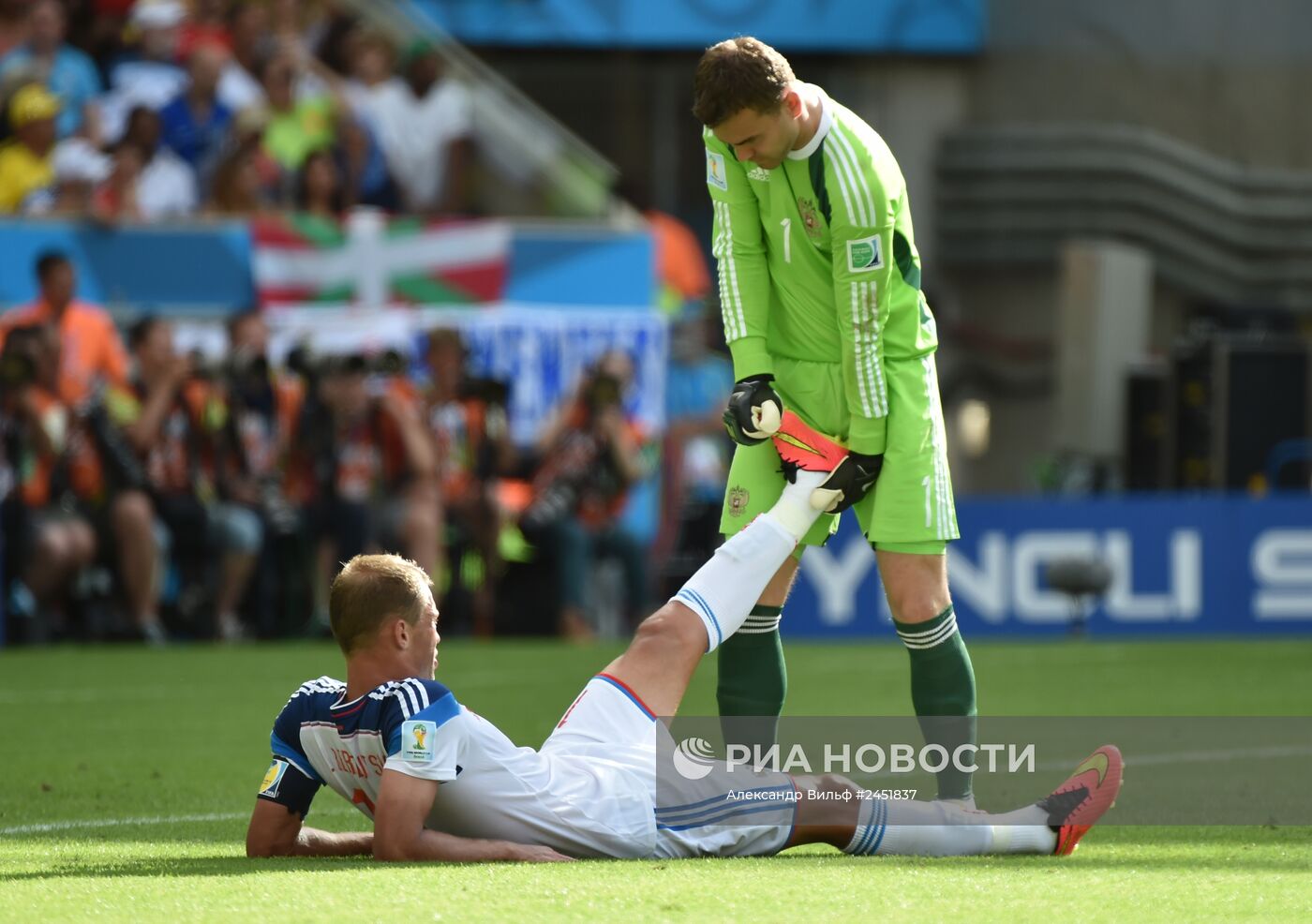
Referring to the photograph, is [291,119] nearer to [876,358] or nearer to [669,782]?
[876,358]

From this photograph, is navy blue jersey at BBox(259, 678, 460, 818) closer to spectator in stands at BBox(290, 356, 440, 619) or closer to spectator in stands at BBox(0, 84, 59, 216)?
spectator in stands at BBox(290, 356, 440, 619)

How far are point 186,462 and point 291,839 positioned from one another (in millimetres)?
8618

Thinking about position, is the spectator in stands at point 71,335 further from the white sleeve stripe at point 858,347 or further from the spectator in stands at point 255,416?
the white sleeve stripe at point 858,347

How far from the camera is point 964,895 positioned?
3984 millimetres

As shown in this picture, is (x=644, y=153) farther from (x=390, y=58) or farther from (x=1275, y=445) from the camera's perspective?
(x=1275, y=445)

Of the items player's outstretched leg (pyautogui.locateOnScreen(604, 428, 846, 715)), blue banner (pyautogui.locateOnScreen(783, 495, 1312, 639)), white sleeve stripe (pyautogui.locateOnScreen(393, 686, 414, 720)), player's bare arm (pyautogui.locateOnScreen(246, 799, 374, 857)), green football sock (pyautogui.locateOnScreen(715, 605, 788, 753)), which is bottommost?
blue banner (pyautogui.locateOnScreen(783, 495, 1312, 639))

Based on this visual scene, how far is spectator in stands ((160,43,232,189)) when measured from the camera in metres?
15.2

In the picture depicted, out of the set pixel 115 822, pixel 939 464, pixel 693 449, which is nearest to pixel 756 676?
pixel 939 464

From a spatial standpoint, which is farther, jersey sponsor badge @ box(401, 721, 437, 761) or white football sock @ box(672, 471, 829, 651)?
white football sock @ box(672, 471, 829, 651)

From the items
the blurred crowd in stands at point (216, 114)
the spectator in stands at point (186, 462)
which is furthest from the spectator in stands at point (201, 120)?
the spectator in stands at point (186, 462)

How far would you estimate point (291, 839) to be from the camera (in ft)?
15.4

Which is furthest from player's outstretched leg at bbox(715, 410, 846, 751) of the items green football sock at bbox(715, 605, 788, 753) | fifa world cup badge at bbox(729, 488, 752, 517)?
fifa world cup badge at bbox(729, 488, 752, 517)

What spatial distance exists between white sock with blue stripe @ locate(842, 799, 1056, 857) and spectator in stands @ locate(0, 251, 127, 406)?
30.1ft

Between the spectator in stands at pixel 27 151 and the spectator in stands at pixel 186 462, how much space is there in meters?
2.24
